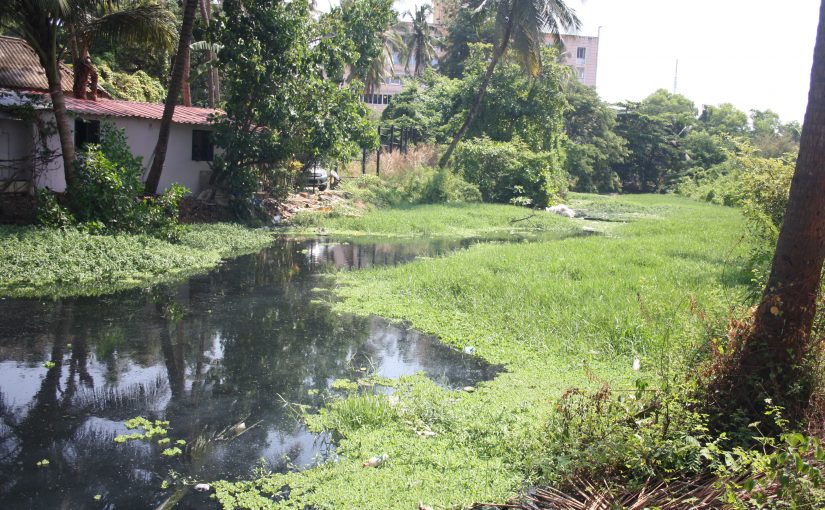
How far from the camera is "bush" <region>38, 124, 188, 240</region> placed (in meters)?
13.2

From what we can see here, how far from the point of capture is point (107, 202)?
13.8 meters

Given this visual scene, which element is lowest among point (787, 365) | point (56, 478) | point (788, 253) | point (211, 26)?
point (56, 478)

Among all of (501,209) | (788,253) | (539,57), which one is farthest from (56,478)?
(539,57)

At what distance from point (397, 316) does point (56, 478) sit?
565 centimetres

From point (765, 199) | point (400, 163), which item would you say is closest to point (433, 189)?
point (400, 163)

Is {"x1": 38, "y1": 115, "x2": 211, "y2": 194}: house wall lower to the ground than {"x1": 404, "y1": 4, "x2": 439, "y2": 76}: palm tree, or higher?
lower

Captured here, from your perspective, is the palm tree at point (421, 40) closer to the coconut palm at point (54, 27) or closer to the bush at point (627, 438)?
the coconut palm at point (54, 27)

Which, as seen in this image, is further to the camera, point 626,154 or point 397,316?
point 626,154

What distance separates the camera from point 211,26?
57.8 feet

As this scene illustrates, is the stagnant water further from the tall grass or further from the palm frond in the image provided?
the tall grass

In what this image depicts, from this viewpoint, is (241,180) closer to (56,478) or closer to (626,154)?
(56,478)

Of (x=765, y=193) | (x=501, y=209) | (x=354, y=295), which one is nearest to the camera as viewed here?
(x=354, y=295)

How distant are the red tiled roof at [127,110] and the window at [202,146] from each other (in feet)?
1.53

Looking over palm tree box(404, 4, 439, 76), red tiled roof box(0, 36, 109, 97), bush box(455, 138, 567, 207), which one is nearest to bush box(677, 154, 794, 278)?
bush box(455, 138, 567, 207)
